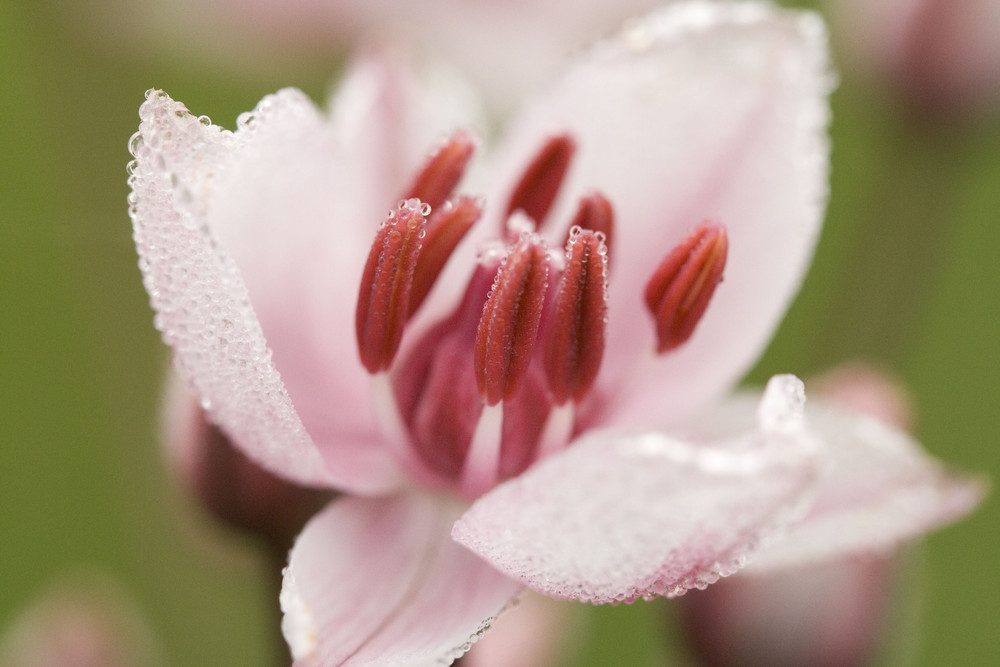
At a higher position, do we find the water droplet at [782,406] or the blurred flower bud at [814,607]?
the water droplet at [782,406]

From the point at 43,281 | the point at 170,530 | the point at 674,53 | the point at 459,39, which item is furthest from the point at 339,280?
the point at 43,281

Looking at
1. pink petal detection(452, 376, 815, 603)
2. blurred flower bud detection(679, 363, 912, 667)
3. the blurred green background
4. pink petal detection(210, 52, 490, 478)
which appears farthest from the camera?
the blurred green background

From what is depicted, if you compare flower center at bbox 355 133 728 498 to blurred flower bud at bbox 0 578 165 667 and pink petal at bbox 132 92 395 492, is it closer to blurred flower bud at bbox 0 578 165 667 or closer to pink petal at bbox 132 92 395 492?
pink petal at bbox 132 92 395 492

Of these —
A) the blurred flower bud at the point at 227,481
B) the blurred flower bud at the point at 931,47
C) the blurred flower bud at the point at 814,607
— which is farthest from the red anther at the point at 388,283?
the blurred flower bud at the point at 931,47

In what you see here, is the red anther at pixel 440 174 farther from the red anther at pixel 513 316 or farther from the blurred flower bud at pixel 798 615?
the blurred flower bud at pixel 798 615

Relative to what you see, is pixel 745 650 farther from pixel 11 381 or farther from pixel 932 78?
pixel 11 381

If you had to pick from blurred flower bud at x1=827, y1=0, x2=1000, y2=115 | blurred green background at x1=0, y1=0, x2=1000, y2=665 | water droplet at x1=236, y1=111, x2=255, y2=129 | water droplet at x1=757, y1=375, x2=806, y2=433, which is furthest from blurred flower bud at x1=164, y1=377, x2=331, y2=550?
blurred flower bud at x1=827, y1=0, x2=1000, y2=115

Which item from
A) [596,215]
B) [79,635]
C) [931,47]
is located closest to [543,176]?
[596,215]
